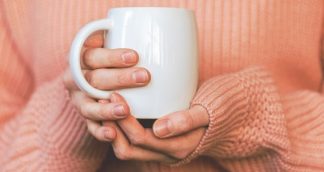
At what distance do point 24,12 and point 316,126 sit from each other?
493 mm

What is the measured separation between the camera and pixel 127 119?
609mm

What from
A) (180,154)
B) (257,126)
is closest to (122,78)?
(180,154)

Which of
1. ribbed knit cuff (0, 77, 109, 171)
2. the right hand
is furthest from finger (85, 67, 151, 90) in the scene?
ribbed knit cuff (0, 77, 109, 171)

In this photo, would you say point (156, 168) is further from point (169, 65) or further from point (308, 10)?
point (308, 10)

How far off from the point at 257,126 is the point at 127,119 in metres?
0.20

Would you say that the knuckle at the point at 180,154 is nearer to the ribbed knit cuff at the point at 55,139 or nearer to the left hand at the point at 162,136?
the left hand at the point at 162,136

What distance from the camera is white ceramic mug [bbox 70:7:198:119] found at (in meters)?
0.61

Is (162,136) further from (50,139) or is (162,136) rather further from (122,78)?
(50,139)

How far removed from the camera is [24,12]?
958 mm

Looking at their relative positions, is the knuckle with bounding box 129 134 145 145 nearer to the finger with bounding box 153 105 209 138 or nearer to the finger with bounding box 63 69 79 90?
the finger with bounding box 153 105 209 138

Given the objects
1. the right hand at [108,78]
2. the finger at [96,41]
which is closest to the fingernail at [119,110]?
the right hand at [108,78]

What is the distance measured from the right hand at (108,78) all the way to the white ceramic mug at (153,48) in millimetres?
11

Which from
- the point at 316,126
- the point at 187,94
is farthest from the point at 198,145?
the point at 316,126

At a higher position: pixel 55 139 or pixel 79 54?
pixel 79 54
